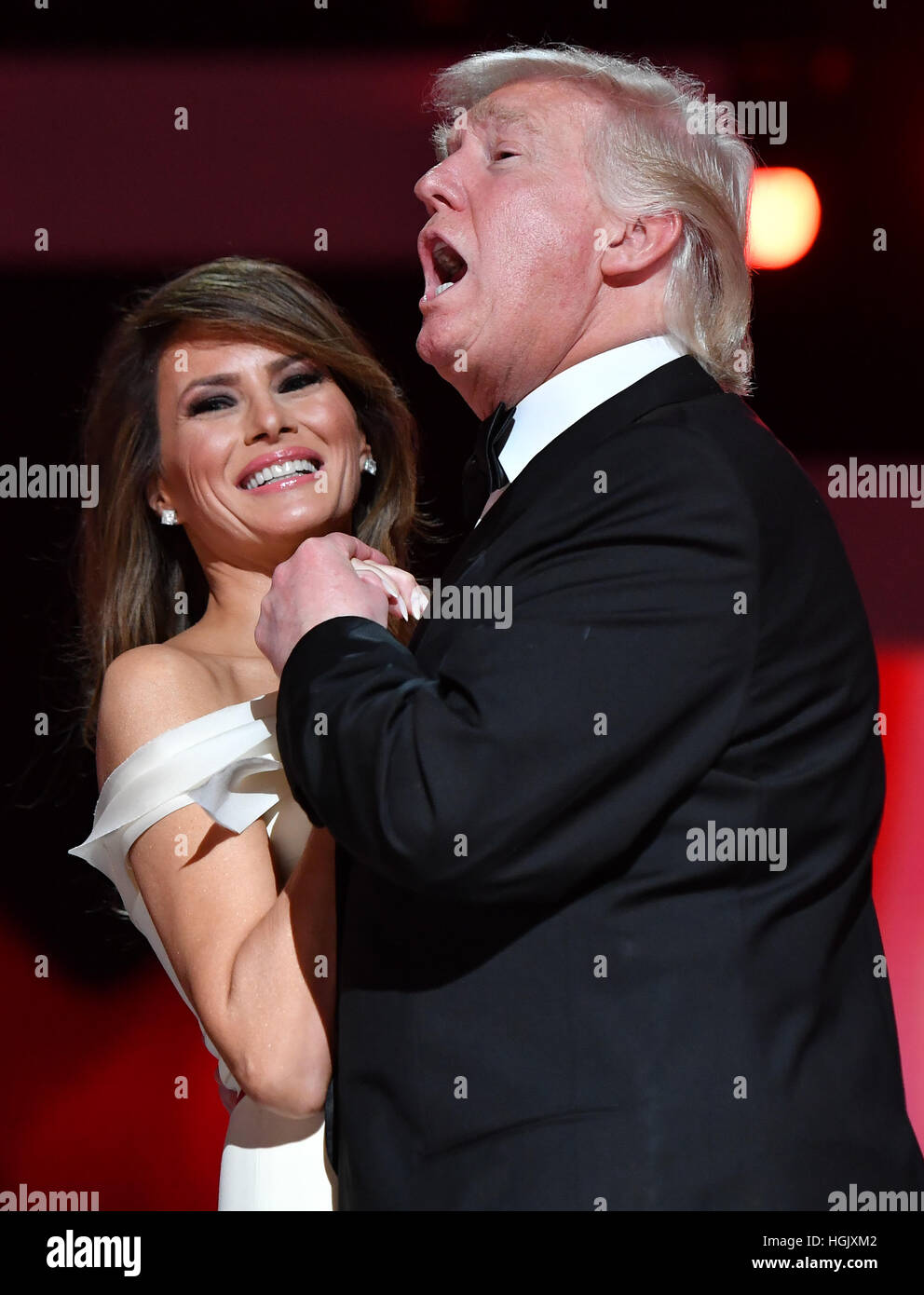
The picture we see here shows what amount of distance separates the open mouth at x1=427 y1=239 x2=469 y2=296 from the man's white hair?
193 millimetres

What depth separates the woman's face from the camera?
222 cm

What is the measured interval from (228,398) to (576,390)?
0.72 meters

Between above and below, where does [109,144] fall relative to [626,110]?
above

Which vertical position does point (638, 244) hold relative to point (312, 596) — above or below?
above

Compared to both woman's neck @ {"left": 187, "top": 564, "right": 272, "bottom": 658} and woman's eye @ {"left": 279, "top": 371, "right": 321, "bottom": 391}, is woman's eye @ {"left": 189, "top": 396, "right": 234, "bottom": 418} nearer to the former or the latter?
woman's eye @ {"left": 279, "top": 371, "right": 321, "bottom": 391}

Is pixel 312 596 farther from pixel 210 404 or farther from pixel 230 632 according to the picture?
pixel 210 404

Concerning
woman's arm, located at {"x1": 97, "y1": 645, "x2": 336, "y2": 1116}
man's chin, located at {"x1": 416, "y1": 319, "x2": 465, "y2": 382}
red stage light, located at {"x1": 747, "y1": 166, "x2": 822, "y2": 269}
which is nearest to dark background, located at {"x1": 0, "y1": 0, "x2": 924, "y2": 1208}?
red stage light, located at {"x1": 747, "y1": 166, "x2": 822, "y2": 269}

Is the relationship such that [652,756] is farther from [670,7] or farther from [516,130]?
[670,7]

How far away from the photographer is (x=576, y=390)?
171 cm

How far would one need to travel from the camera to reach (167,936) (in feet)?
6.39

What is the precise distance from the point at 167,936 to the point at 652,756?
0.78 meters

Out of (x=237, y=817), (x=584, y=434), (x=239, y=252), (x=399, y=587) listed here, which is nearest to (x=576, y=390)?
(x=584, y=434)

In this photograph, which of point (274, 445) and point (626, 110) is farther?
point (274, 445)
